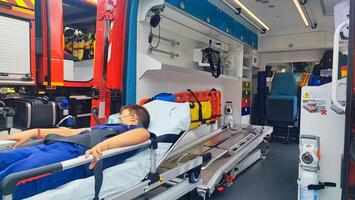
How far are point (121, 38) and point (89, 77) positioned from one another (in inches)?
56.5

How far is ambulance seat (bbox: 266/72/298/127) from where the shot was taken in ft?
21.2

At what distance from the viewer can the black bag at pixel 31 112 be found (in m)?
2.61

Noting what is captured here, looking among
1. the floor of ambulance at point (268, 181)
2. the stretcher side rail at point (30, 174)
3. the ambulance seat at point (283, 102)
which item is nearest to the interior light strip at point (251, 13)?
the ambulance seat at point (283, 102)

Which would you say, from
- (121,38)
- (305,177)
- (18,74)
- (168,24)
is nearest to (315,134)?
(305,177)

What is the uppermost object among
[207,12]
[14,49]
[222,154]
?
[207,12]

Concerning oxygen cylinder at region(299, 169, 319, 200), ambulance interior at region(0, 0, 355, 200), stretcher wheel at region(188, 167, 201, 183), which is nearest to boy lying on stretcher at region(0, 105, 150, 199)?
ambulance interior at region(0, 0, 355, 200)

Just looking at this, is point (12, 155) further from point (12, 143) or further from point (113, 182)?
point (113, 182)

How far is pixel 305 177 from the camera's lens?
2338 millimetres

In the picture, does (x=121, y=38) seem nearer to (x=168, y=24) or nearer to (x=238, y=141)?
(x=168, y=24)

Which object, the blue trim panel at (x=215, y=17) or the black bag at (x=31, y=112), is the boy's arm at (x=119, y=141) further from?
the blue trim panel at (x=215, y=17)

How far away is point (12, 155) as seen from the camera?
1.53m

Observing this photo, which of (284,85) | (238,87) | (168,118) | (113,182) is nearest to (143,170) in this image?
(113,182)

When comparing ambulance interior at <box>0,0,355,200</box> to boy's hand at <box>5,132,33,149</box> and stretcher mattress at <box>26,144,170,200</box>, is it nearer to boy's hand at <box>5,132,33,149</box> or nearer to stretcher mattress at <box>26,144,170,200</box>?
stretcher mattress at <box>26,144,170,200</box>

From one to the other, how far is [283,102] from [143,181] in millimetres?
5431
